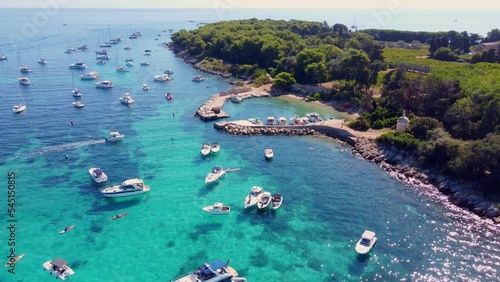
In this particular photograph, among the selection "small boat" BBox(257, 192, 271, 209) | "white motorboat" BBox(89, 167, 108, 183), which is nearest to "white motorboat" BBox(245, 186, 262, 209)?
"small boat" BBox(257, 192, 271, 209)

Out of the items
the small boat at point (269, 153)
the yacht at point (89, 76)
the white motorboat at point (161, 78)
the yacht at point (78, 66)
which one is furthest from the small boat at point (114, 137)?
the yacht at point (78, 66)

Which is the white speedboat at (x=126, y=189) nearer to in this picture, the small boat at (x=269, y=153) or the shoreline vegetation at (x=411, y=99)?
the small boat at (x=269, y=153)

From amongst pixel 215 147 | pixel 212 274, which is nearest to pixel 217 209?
pixel 212 274

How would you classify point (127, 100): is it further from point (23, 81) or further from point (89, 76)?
point (23, 81)

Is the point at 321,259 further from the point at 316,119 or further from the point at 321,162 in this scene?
the point at 316,119

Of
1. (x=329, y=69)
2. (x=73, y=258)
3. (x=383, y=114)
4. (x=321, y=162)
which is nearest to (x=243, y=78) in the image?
(x=329, y=69)

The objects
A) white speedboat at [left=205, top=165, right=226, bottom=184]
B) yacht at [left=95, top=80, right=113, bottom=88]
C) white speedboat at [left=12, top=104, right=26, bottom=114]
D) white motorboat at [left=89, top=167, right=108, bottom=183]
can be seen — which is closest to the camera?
white motorboat at [left=89, top=167, right=108, bottom=183]

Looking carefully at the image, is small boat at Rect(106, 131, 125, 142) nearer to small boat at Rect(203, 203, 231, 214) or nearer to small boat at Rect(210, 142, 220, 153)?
small boat at Rect(210, 142, 220, 153)
